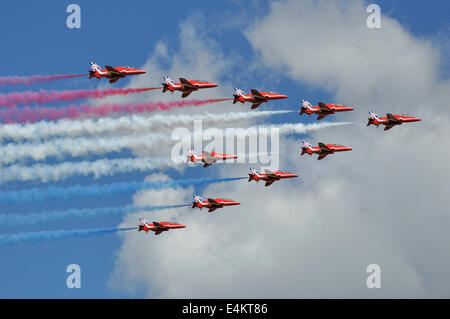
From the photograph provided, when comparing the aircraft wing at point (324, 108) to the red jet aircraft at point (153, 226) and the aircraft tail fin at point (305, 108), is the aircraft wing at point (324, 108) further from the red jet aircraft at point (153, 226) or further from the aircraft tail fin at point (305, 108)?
the red jet aircraft at point (153, 226)

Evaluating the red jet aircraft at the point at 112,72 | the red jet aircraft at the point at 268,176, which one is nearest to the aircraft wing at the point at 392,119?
the red jet aircraft at the point at 268,176

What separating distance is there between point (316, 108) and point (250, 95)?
1079 centimetres

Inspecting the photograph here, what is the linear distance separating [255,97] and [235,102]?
10.4 feet

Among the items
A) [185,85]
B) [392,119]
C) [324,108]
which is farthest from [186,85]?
[392,119]

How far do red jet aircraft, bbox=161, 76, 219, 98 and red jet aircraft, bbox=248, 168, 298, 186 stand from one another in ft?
47.1

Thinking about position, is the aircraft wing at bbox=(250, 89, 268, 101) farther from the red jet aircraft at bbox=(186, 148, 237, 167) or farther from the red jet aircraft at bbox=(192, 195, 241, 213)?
the red jet aircraft at bbox=(192, 195, 241, 213)

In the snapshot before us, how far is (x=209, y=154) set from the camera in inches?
6836

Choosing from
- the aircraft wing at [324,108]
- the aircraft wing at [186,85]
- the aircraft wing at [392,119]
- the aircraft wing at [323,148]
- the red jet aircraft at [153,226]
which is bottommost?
Result: the red jet aircraft at [153,226]

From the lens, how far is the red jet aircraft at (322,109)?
177 meters

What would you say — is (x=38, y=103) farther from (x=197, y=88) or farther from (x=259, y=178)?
(x=259, y=178)

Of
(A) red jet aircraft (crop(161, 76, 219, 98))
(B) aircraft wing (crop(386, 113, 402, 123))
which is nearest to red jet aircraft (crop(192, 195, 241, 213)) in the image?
Result: (A) red jet aircraft (crop(161, 76, 219, 98))

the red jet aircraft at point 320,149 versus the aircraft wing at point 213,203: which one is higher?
the red jet aircraft at point 320,149
